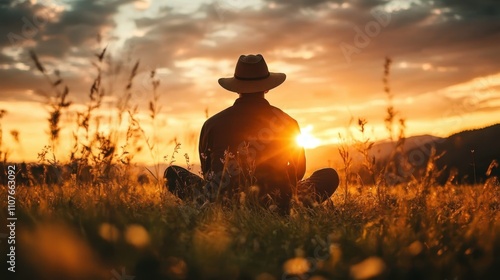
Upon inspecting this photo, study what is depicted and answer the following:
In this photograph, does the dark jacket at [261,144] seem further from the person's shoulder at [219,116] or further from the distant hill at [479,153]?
the distant hill at [479,153]

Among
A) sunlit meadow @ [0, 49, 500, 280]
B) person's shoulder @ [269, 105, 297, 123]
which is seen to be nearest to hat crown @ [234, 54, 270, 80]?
person's shoulder @ [269, 105, 297, 123]

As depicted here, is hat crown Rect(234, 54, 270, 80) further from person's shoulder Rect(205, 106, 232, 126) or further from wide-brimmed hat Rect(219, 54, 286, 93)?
person's shoulder Rect(205, 106, 232, 126)

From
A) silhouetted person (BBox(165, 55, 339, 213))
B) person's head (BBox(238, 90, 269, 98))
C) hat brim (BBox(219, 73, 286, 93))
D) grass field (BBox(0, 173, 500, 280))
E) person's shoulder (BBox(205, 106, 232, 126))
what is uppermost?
hat brim (BBox(219, 73, 286, 93))

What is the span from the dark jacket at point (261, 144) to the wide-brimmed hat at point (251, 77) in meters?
0.48

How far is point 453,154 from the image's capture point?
46.6 ft

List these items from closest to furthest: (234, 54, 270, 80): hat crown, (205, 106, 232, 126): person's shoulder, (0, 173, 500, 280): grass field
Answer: (0, 173, 500, 280): grass field → (205, 106, 232, 126): person's shoulder → (234, 54, 270, 80): hat crown

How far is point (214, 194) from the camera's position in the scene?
5434 millimetres

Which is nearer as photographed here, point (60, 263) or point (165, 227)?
point (60, 263)

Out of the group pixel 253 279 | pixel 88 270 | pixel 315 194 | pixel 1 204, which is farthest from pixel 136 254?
pixel 315 194

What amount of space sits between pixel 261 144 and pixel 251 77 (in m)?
1.30

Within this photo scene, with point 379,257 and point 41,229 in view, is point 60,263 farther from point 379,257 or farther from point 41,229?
point 379,257

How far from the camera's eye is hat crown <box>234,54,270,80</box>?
7211 mm

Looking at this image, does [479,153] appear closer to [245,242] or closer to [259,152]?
[259,152]

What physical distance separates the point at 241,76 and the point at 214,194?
2.32 metres
